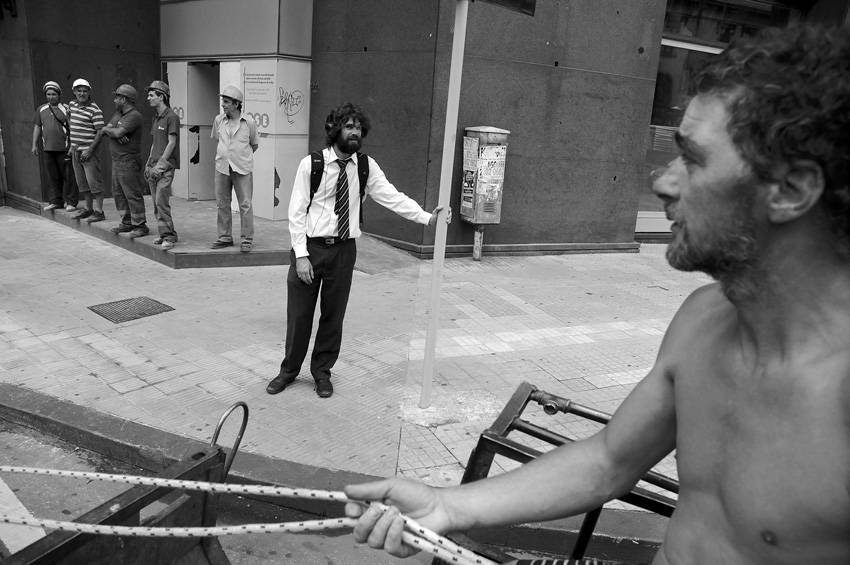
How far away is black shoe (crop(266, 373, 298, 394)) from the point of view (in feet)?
15.6

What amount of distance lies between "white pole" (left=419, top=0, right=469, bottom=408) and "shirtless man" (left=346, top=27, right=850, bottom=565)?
2756 millimetres

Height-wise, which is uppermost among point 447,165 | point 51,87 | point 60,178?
point 51,87

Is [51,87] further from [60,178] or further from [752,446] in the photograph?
[752,446]

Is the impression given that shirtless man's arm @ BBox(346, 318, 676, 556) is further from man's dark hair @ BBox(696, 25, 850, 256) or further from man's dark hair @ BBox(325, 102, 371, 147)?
man's dark hair @ BBox(325, 102, 371, 147)

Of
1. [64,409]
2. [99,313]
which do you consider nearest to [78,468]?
[64,409]

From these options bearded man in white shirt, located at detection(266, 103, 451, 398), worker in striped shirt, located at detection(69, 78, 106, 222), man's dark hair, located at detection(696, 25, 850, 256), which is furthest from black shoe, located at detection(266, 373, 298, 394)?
worker in striped shirt, located at detection(69, 78, 106, 222)

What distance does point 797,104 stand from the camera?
1204mm

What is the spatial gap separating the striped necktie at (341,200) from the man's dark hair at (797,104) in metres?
3.44

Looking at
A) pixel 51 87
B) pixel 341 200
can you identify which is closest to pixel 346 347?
pixel 341 200

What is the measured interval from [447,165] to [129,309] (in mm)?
3731

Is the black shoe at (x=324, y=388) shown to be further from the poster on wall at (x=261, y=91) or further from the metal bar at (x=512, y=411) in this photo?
the poster on wall at (x=261, y=91)

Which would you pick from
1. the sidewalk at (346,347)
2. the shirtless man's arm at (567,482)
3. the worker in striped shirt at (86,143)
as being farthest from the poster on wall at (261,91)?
the shirtless man's arm at (567,482)

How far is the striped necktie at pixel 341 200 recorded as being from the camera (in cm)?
456

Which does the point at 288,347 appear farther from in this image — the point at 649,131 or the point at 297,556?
the point at 649,131
